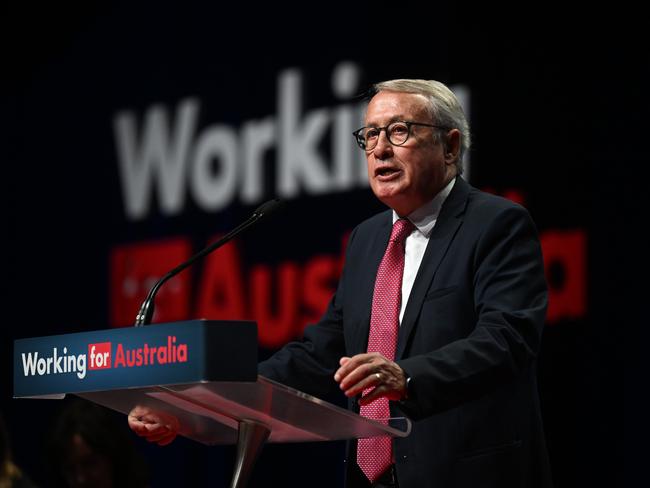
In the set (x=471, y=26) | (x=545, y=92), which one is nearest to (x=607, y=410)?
(x=545, y=92)

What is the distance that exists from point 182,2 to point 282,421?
14.3 ft

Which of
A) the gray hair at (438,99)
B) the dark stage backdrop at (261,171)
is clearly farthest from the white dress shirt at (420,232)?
the dark stage backdrop at (261,171)

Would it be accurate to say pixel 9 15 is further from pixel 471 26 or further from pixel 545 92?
pixel 545 92

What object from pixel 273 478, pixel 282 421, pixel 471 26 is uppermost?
pixel 471 26

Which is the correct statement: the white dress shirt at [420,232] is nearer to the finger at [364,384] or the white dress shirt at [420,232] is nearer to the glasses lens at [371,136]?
the glasses lens at [371,136]

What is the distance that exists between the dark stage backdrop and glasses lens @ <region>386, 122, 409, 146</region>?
6.07 feet

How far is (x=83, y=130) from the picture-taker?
249 inches

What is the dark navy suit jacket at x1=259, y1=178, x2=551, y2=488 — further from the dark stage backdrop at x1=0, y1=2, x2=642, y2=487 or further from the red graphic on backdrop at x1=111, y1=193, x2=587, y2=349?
the red graphic on backdrop at x1=111, y1=193, x2=587, y2=349

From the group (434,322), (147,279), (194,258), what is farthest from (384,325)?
(147,279)

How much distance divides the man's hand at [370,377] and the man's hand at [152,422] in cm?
41

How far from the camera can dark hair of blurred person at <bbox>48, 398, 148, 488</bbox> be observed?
15.2ft

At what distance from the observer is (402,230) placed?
2471 millimetres

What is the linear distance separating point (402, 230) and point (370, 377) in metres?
0.67

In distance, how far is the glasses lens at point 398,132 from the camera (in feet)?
8.08
